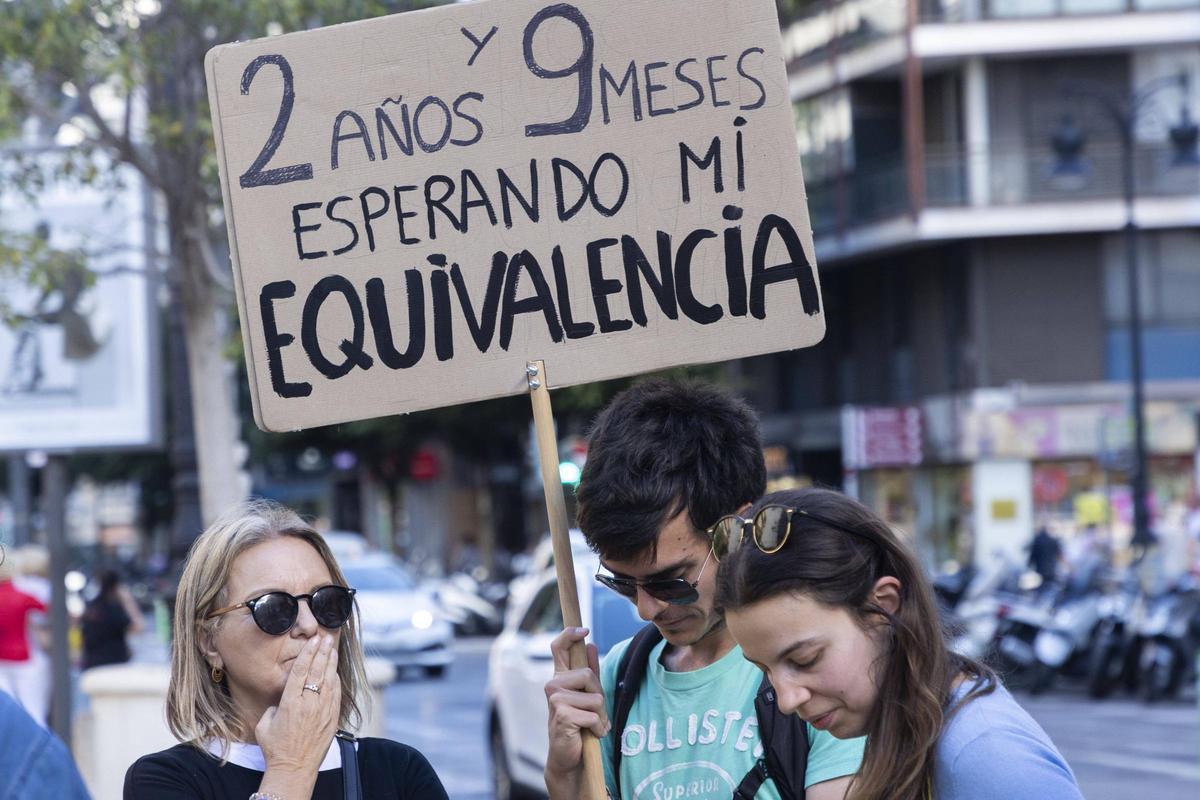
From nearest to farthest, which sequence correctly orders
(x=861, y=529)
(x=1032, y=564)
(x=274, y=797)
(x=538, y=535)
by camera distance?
(x=861, y=529) → (x=274, y=797) → (x=1032, y=564) → (x=538, y=535)

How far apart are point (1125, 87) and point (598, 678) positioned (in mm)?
29519

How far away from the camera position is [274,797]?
2789 mm

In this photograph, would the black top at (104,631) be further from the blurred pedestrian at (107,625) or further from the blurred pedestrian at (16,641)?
the blurred pedestrian at (16,641)

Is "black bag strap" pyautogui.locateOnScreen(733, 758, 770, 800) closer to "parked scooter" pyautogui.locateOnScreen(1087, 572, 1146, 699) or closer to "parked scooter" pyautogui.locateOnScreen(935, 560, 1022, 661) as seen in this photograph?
→ "parked scooter" pyautogui.locateOnScreen(1087, 572, 1146, 699)

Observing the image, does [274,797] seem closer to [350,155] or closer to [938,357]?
[350,155]

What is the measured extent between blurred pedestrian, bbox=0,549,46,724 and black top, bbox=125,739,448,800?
8495 millimetres

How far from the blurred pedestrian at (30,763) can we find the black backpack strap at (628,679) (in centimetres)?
93

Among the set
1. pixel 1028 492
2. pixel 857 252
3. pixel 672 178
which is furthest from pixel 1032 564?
pixel 672 178

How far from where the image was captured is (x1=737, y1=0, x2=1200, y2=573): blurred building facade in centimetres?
3014

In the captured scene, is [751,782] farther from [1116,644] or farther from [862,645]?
[1116,644]

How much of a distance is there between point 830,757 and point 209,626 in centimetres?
108

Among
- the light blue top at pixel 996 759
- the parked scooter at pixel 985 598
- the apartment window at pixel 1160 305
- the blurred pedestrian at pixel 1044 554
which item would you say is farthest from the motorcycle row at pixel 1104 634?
the light blue top at pixel 996 759

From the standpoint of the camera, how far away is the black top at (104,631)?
45.8 ft

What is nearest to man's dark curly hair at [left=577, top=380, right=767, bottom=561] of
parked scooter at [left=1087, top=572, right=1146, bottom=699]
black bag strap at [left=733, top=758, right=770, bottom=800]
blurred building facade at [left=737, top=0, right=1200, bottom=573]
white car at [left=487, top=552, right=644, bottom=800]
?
black bag strap at [left=733, top=758, right=770, bottom=800]
